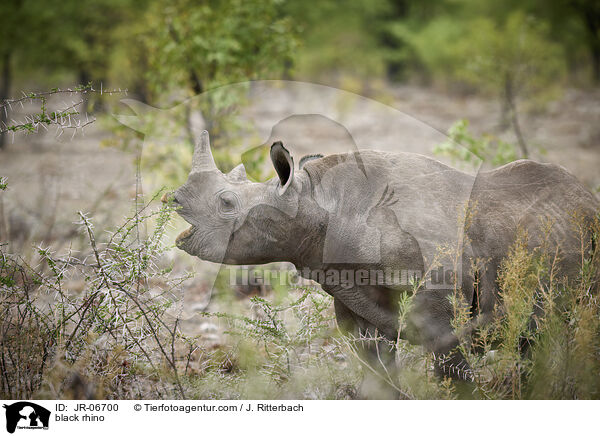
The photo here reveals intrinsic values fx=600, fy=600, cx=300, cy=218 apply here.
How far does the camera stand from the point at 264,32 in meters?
9.33

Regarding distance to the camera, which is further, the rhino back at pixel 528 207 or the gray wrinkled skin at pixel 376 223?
the rhino back at pixel 528 207

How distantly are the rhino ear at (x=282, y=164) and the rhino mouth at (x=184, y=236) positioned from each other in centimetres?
67

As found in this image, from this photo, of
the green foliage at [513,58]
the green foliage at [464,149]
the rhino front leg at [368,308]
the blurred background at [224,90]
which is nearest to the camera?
the rhino front leg at [368,308]

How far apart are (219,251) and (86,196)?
24.5 feet

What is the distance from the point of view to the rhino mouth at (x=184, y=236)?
4.07 metres

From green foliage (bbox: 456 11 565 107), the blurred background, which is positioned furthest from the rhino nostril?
green foliage (bbox: 456 11 565 107)

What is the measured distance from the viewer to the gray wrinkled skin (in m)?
4.09

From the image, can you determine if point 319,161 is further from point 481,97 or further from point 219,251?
point 481,97

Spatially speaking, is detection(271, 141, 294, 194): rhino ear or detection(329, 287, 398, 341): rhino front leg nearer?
detection(271, 141, 294, 194): rhino ear
